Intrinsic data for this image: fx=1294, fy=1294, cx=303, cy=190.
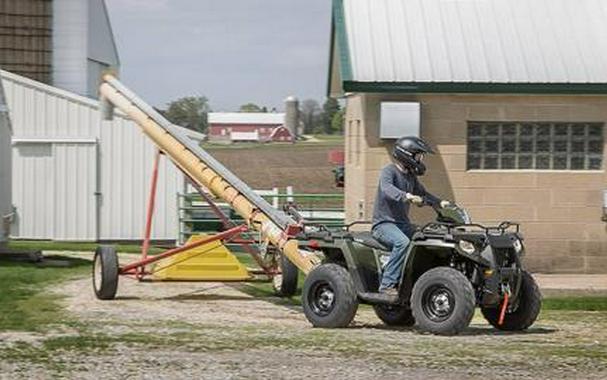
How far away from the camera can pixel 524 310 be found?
12.8 m

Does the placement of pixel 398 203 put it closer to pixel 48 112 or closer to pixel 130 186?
pixel 130 186

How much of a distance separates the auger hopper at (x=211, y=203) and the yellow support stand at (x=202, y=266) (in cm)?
18

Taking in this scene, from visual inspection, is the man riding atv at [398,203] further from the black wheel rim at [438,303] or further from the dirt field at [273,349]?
the dirt field at [273,349]

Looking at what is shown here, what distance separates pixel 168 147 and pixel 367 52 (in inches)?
193

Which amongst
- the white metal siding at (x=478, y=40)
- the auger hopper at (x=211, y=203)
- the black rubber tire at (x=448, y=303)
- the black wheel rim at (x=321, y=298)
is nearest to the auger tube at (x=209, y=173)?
the auger hopper at (x=211, y=203)

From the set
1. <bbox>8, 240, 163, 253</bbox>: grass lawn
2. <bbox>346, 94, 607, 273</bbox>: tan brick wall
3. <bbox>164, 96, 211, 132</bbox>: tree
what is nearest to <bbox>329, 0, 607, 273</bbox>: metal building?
<bbox>346, 94, 607, 273</bbox>: tan brick wall

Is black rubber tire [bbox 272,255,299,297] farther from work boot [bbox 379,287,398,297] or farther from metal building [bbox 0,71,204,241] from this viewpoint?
metal building [bbox 0,71,204,241]

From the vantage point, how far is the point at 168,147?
673 inches

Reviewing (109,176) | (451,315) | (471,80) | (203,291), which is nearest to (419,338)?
(451,315)

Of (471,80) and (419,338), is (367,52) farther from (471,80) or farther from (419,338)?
(419,338)

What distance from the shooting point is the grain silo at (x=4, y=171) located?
2105 cm

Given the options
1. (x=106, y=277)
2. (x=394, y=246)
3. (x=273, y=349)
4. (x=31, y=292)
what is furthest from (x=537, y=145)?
(x=273, y=349)

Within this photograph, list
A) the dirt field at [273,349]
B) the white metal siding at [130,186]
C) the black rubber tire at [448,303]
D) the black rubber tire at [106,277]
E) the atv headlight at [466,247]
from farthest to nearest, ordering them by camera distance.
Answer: the white metal siding at [130,186] < the black rubber tire at [106,277] < the atv headlight at [466,247] < the black rubber tire at [448,303] < the dirt field at [273,349]

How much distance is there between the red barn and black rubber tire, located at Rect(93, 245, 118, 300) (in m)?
63.6
